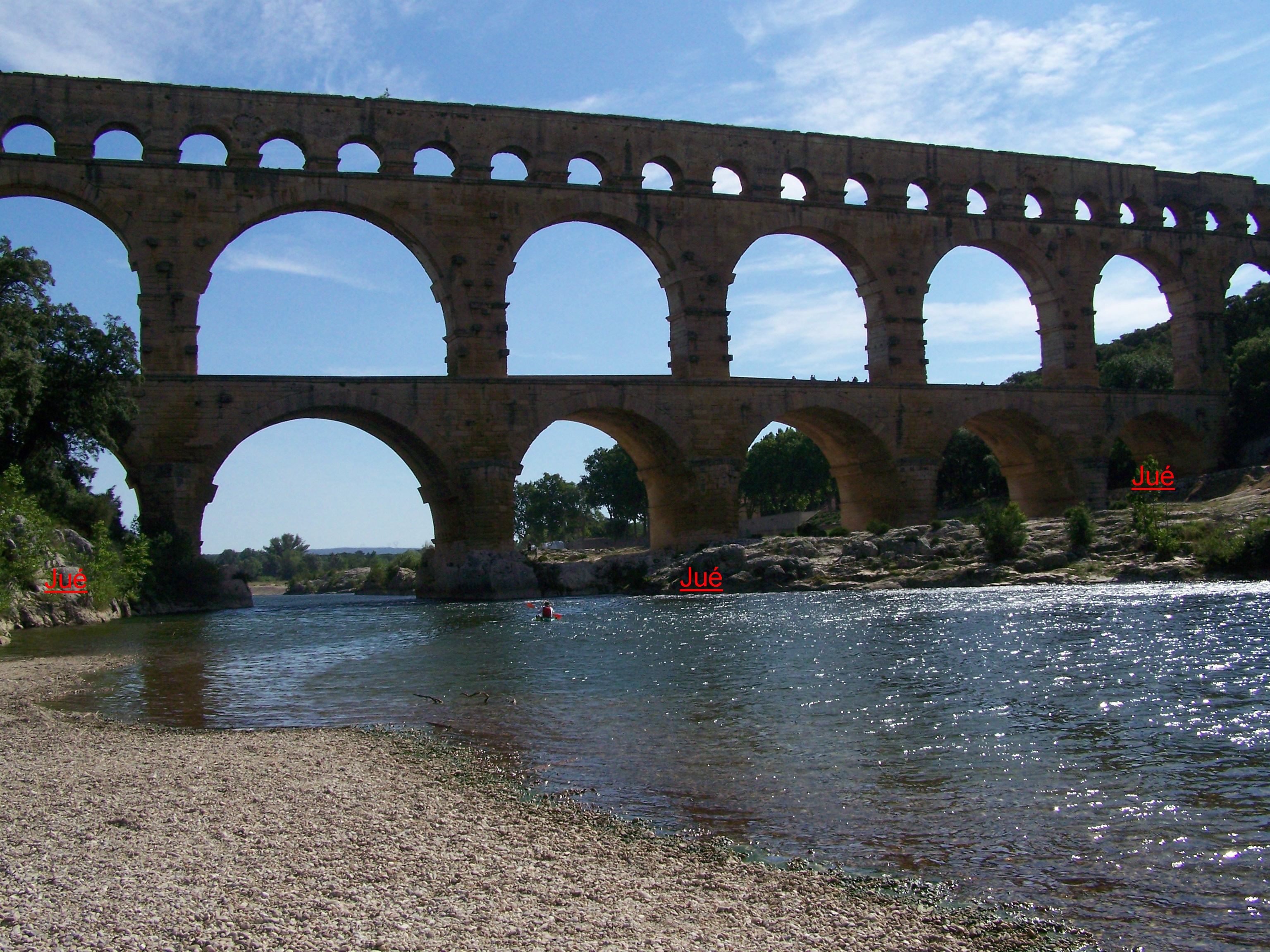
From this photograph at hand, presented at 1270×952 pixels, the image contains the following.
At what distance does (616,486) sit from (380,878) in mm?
63417

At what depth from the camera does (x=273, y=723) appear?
973 cm

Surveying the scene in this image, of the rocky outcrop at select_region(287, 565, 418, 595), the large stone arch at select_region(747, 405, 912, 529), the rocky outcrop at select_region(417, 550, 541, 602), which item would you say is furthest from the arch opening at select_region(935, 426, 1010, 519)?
the rocky outcrop at select_region(417, 550, 541, 602)

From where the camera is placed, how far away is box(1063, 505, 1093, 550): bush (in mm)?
29047

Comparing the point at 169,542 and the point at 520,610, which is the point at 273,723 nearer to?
the point at 520,610

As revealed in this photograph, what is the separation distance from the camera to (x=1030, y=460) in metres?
36.1

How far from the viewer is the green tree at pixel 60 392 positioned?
2214 centimetres

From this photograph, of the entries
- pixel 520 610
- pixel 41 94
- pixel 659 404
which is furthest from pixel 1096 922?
pixel 41 94

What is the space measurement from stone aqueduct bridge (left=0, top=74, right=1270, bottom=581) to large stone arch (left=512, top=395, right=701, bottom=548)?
0.28 ft

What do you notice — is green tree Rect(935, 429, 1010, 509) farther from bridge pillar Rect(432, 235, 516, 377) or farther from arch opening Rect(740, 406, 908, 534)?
Answer: bridge pillar Rect(432, 235, 516, 377)

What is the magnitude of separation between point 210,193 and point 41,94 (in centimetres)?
462

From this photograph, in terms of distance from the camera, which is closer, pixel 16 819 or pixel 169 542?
pixel 16 819

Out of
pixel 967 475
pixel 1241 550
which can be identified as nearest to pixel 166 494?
pixel 1241 550

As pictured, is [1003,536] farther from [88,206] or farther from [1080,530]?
[88,206]

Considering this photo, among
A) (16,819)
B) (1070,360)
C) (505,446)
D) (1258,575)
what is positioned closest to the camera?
(16,819)
